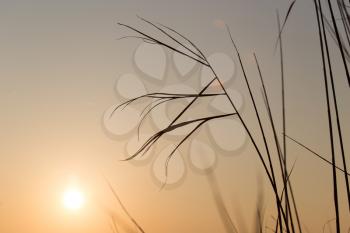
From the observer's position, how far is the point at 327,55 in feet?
2.76

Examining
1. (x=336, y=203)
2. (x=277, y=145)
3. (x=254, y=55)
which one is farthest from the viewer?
(x=254, y=55)

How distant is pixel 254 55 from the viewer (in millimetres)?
986

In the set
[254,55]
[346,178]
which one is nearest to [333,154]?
[346,178]

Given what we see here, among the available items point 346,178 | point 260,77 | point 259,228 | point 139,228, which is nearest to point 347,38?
point 260,77

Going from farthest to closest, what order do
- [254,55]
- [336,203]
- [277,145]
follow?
[254,55] < [277,145] < [336,203]

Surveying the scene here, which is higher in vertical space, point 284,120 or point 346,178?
point 284,120

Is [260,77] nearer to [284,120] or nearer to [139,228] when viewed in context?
[284,120]

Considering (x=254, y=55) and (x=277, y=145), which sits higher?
(x=254, y=55)

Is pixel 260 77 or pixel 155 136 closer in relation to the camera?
pixel 155 136

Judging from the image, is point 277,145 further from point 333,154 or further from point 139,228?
point 139,228

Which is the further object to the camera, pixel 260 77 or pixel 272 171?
pixel 260 77

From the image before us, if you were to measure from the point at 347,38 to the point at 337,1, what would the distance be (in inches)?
3.1

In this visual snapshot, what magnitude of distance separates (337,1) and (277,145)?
0.32 m

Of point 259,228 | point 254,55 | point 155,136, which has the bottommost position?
point 259,228
